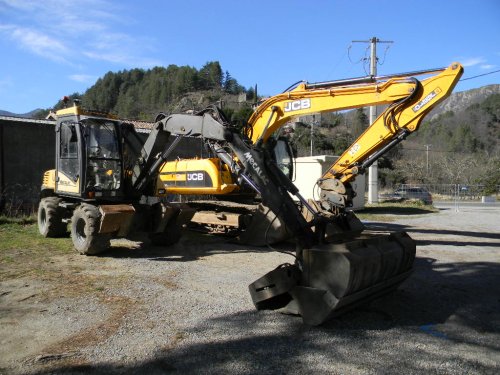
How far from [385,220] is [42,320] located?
1494cm

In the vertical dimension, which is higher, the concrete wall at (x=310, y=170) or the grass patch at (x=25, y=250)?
the concrete wall at (x=310, y=170)

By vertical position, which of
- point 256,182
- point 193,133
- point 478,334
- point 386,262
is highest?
point 193,133

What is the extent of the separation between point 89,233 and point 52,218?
2389mm

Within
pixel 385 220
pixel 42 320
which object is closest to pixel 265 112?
pixel 42 320

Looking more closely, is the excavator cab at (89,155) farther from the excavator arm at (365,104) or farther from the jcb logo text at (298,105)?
the jcb logo text at (298,105)

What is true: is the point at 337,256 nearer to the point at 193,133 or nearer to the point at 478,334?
the point at 478,334

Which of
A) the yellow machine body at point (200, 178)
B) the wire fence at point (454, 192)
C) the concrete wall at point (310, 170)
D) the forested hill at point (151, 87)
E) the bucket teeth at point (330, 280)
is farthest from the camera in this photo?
the forested hill at point (151, 87)

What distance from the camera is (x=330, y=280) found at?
4996mm

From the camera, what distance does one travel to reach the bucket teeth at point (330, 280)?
495cm

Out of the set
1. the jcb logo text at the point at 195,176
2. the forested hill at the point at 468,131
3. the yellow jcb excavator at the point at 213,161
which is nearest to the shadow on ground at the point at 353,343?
the yellow jcb excavator at the point at 213,161

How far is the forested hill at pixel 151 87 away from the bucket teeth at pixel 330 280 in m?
56.3

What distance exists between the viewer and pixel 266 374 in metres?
3.98

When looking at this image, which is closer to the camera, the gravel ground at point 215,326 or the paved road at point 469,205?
the gravel ground at point 215,326

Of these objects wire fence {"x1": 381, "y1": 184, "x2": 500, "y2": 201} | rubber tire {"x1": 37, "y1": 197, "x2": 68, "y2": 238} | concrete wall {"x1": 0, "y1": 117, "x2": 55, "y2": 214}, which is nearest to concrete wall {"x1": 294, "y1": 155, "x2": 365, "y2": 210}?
concrete wall {"x1": 0, "y1": 117, "x2": 55, "y2": 214}
